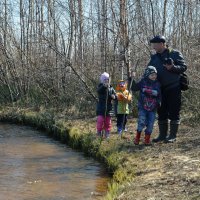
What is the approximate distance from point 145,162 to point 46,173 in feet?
6.00

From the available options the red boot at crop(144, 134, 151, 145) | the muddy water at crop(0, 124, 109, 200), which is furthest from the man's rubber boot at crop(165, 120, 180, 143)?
the muddy water at crop(0, 124, 109, 200)

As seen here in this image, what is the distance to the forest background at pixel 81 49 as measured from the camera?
12117mm

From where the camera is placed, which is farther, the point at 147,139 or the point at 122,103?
the point at 122,103

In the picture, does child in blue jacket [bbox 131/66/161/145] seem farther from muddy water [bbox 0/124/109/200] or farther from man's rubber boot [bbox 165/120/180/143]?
muddy water [bbox 0/124/109/200]

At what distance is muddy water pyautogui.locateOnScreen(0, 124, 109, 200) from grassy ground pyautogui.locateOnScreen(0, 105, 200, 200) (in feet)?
0.99

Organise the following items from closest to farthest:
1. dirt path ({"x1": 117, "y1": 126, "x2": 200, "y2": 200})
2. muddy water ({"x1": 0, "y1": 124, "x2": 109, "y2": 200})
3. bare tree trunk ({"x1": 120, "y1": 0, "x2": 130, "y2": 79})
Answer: dirt path ({"x1": 117, "y1": 126, "x2": 200, "y2": 200}) < muddy water ({"x1": 0, "y1": 124, "x2": 109, "y2": 200}) < bare tree trunk ({"x1": 120, "y1": 0, "x2": 130, "y2": 79})

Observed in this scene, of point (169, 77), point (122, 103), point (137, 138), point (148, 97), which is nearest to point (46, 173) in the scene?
point (137, 138)

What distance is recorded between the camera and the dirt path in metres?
5.44

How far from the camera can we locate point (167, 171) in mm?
6492

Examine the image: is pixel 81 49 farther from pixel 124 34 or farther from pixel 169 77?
pixel 169 77

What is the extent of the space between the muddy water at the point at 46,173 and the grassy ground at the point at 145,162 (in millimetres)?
302

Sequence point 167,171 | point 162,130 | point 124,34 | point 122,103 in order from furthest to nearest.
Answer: point 124,34, point 122,103, point 162,130, point 167,171

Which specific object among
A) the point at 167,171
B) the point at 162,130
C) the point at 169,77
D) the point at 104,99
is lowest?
the point at 167,171

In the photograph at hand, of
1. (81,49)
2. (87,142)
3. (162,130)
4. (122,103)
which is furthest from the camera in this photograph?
(81,49)
